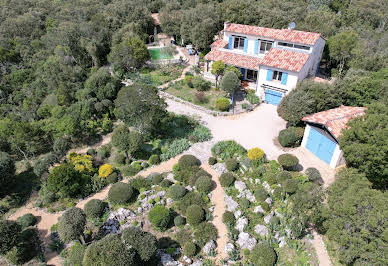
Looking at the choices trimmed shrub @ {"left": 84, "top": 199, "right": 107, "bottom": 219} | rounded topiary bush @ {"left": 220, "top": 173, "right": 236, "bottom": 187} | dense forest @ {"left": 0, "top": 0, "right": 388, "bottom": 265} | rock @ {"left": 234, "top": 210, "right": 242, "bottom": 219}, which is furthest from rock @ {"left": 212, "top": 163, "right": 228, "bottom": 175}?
trimmed shrub @ {"left": 84, "top": 199, "right": 107, "bottom": 219}

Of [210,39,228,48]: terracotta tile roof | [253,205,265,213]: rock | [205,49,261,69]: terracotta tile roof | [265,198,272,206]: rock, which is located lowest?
[253,205,265,213]: rock

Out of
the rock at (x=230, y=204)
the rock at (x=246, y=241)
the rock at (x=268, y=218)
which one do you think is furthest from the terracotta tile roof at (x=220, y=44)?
the rock at (x=246, y=241)

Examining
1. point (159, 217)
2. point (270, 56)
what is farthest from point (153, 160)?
point (270, 56)

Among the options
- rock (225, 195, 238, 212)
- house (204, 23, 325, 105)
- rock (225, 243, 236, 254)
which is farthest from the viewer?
house (204, 23, 325, 105)

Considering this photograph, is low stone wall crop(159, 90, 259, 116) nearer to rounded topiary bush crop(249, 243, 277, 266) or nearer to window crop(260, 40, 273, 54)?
window crop(260, 40, 273, 54)

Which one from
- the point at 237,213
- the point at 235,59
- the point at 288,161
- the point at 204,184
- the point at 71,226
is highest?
the point at 235,59

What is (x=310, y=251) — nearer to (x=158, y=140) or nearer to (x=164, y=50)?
(x=158, y=140)

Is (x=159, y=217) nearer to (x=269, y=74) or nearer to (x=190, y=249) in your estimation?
(x=190, y=249)
